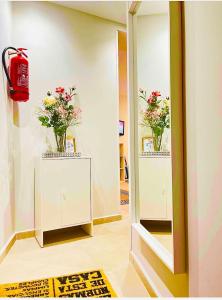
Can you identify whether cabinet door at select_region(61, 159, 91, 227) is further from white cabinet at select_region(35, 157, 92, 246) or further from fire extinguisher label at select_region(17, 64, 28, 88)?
fire extinguisher label at select_region(17, 64, 28, 88)

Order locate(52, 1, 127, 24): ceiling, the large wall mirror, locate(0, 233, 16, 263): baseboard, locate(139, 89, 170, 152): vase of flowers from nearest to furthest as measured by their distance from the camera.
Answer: the large wall mirror < locate(139, 89, 170, 152): vase of flowers < locate(0, 233, 16, 263): baseboard < locate(52, 1, 127, 24): ceiling

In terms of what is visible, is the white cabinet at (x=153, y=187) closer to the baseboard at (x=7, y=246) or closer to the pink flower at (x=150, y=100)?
the pink flower at (x=150, y=100)

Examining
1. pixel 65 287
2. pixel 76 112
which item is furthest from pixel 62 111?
pixel 65 287

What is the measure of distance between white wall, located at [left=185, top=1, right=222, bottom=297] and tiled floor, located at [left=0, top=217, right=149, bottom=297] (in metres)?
0.72

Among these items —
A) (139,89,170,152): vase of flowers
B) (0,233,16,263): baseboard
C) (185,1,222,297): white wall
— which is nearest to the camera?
(185,1,222,297): white wall

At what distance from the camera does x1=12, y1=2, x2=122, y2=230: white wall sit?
2604 millimetres

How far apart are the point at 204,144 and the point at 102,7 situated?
8.52ft

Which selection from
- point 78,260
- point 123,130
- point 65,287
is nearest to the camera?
point 65,287

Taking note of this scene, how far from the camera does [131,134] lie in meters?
1.94

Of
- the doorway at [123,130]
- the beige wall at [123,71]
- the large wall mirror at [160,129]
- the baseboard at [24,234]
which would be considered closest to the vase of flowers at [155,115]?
the large wall mirror at [160,129]

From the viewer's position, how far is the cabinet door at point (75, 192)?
7.89ft

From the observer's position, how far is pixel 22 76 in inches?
92.1

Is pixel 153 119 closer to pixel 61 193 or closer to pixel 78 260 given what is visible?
pixel 61 193

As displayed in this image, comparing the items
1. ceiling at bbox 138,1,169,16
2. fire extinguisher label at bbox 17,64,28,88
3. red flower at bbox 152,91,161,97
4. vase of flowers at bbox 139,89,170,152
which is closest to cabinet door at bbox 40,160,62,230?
fire extinguisher label at bbox 17,64,28,88
